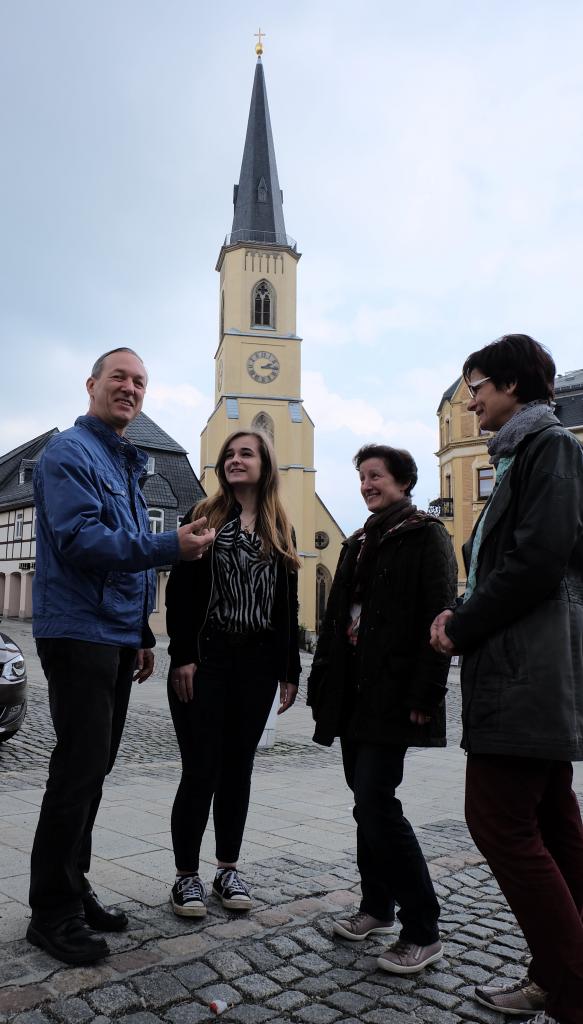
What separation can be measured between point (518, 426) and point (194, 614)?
5.30 feet

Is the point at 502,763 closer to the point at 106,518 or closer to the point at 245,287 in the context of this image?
the point at 106,518

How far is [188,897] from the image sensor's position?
3.39 meters

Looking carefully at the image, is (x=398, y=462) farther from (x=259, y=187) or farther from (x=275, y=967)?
(x=259, y=187)

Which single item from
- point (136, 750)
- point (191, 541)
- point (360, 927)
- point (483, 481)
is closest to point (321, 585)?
point (483, 481)

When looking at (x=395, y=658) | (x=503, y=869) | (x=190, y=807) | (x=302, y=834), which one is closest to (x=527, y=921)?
(x=503, y=869)

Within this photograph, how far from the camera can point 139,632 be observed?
10.4ft

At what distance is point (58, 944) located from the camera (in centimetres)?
286

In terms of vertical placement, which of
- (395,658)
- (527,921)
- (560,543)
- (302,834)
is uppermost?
(560,543)

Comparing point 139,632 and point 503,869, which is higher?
point 139,632

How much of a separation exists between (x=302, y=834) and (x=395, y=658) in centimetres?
244

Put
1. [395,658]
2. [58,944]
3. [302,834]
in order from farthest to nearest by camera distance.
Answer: [302,834] < [395,658] < [58,944]

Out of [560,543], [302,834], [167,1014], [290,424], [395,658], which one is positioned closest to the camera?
[560,543]

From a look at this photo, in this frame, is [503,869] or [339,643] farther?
[339,643]

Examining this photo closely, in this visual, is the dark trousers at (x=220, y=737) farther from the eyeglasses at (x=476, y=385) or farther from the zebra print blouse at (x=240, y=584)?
the eyeglasses at (x=476, y=385)
